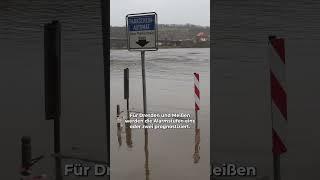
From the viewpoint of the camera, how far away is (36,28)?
160 inches

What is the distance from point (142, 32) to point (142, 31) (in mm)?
13

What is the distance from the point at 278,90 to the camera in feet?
8.83

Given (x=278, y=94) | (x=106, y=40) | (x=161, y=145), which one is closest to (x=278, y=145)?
(x=278, y=94)

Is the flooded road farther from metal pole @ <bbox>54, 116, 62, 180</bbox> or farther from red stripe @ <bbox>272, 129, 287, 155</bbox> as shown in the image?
red stripe @ <bbox>272, 129, 287, 155</bbox>

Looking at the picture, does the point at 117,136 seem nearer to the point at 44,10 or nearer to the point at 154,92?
the point at 44,10

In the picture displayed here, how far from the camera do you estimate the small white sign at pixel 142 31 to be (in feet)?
16.4

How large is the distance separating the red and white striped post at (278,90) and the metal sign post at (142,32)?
2431 mm

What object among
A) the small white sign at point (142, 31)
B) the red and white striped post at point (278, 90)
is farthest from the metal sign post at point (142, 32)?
the red and white striped post at point (278, 90)

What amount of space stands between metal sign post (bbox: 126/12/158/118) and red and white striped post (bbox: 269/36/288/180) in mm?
2431

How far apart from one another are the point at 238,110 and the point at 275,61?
1.08 m

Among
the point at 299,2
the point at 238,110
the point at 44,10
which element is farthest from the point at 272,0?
the point at 44,10

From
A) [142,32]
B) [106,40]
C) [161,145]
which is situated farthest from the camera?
[161,145]

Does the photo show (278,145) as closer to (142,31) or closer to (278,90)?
(278,90)

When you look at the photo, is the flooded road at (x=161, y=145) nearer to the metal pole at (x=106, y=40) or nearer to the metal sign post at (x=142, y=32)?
the metal pole at (x=106, y=40)
